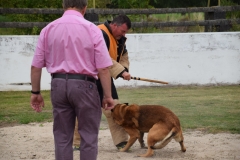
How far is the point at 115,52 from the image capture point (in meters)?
7.82

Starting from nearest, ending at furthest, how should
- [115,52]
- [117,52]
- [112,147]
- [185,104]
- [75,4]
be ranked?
[75,4]
[115,52]
[117,52]
[112,147]
[185,104]

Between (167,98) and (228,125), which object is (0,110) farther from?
(228,125)

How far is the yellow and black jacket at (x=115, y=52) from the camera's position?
7.54 meters

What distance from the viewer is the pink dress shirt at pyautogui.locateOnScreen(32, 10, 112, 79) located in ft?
17.4

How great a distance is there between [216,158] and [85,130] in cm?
242

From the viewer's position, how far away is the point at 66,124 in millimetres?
5543

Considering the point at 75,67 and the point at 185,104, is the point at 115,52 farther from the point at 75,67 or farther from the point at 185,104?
the point at 185,104

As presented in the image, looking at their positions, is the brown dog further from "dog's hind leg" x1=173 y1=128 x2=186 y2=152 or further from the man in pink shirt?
the man in pink shirt

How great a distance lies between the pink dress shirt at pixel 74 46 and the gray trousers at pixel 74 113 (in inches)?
5.4

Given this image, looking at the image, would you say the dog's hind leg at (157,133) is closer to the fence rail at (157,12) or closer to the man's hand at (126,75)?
the man's hand at (126,75)

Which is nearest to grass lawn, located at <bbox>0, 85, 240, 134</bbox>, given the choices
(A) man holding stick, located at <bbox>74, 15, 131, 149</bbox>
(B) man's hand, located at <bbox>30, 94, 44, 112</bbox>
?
(A) man holding stick, located at <bbox>74, 15, 131, 149</bbox>

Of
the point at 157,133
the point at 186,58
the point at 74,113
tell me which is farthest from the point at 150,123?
the point at 186,58

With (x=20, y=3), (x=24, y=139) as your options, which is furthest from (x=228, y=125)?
(x=20, y=3)

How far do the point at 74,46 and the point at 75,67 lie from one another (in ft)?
0.63
